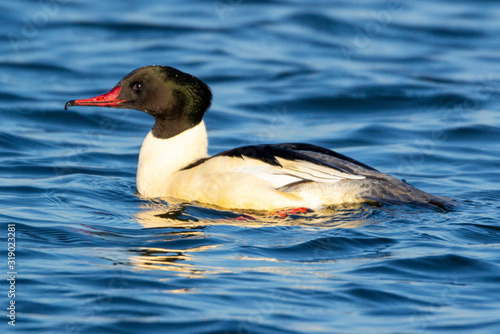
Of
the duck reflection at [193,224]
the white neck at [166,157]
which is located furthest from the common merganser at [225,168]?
the duck reflection at [193,224]

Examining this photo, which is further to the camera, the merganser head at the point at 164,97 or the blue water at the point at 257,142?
the merganser head at the point at 164,97

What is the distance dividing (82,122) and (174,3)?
292 inches

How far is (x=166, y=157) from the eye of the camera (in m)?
8.24

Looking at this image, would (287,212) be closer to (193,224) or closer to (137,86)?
(193,224)

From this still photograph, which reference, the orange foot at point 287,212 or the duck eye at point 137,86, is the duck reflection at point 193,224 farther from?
the duck eye at point 137,86

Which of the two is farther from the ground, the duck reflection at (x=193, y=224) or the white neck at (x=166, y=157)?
the white neck at (x=166, y=157)

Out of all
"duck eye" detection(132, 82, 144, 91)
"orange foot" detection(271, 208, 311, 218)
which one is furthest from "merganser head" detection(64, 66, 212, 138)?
"orange foot" detection(271, 208, 311, 218)

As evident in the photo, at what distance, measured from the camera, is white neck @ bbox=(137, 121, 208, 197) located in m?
8.20

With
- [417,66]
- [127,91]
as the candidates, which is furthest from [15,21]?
[127,91]

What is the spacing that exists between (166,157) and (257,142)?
309 cm

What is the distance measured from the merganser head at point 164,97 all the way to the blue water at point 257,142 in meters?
0.91

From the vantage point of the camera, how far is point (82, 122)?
12.2 metres

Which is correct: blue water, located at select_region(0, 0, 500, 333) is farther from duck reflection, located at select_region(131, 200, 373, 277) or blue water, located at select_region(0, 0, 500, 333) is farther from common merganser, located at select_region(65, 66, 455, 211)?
common merganser, located at select_region(65, 66, 455, 211)

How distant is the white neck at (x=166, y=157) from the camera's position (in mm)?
8195
